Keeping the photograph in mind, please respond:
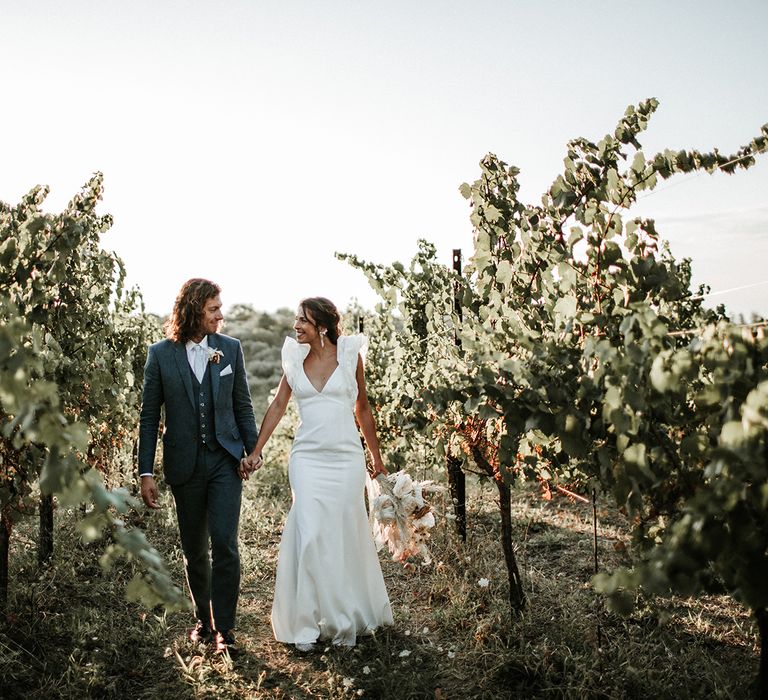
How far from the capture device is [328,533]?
13.8 feet

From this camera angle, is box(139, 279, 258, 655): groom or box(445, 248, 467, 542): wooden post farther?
box(445, 248, 467, 542): wooden post

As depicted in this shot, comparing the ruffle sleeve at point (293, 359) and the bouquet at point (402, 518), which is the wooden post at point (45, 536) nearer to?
the ruffle sleeve at point (293, 359)

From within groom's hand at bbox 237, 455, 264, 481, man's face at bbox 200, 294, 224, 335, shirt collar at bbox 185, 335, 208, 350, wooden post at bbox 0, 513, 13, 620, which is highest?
man's face at bbox 200, 294, 224, 335

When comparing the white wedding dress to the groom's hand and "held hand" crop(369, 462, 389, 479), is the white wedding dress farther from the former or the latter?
the groom's hand

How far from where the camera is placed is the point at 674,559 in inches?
74.4

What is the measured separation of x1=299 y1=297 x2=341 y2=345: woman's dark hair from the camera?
14.4 feet

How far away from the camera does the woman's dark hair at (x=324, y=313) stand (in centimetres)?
439

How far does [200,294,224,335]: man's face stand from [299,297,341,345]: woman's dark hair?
55 cm

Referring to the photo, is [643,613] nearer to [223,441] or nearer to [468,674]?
[468,674]

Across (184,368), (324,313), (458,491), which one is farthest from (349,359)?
(458,491)

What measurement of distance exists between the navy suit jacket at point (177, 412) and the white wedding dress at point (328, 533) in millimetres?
474

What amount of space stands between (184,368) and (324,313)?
3.07 ft

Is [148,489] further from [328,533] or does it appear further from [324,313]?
[324,313]

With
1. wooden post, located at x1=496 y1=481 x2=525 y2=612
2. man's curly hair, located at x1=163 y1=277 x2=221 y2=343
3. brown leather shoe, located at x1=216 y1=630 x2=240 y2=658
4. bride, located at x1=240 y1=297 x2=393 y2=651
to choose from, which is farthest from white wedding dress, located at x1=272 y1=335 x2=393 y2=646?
wooden post, located at x1=496 y1=481 x2=525 y2=612
